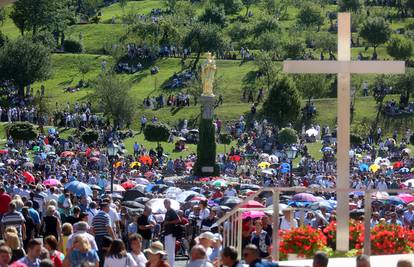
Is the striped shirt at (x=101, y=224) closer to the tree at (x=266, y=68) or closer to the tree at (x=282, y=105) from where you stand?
the tree at (x=282, y=105)

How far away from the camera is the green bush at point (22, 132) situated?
59438 mm

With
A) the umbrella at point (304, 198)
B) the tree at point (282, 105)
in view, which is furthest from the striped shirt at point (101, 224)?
the tree at point (282, 105)

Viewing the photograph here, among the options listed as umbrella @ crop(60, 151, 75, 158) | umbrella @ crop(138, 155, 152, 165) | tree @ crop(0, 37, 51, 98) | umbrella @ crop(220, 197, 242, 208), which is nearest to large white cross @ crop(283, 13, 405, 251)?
umbrella @ crop(220, 197, 242, 208)

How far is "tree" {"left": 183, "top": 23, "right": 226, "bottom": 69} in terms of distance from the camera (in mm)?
93625

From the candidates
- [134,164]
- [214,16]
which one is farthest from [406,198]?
[214,16]

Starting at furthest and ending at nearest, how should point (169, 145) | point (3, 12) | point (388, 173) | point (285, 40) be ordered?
1. point (3, 12)
2. point (285, 40)
3. point (169, 145)
4. point (388, 173)

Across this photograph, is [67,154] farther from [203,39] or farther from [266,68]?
[203,39]

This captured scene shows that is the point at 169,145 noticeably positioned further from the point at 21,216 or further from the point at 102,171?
the point at 21,216

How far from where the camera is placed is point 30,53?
281 ft

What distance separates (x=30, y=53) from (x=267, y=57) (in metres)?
14.5

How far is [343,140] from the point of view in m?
16.2

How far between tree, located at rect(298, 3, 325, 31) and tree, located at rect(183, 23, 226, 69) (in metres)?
14.5

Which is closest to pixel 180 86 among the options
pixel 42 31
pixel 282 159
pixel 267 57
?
pixel 267 57

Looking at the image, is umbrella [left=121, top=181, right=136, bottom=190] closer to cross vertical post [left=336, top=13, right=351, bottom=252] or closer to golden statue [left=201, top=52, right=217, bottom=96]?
golden statue [left=201, top=52, right=217, bottom=96]
